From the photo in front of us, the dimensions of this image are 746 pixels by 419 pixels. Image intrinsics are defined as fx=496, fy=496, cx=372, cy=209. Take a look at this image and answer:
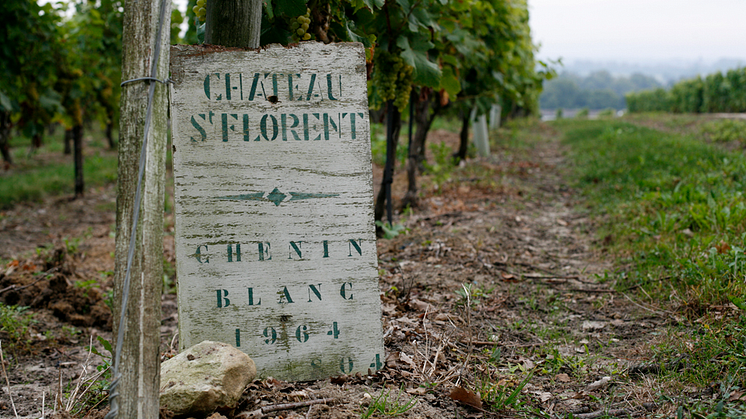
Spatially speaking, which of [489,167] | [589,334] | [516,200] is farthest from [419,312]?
[489,167]

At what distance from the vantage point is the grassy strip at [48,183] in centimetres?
810

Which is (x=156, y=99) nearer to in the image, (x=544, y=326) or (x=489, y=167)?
(x=544, y=326)

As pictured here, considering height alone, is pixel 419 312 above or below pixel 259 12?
below

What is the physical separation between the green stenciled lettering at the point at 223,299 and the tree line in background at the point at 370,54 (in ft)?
4.07

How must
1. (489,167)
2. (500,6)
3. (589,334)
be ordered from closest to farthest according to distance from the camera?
1. (589,334)
2. (500,6)
3. (489,167)

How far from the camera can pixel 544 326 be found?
285 cm

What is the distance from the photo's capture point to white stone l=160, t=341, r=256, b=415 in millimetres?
1714

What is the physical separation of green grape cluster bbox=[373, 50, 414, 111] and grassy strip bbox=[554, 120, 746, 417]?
6.77ft

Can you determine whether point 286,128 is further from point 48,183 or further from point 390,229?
point 48,183

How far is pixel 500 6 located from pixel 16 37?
241 inches

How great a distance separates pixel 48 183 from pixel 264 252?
29.5 ft

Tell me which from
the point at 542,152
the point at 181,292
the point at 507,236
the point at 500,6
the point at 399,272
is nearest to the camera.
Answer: the point at 181,292

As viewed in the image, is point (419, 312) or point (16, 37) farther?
point (16, 37)

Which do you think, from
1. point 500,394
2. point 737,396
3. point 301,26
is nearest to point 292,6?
point 301,26
